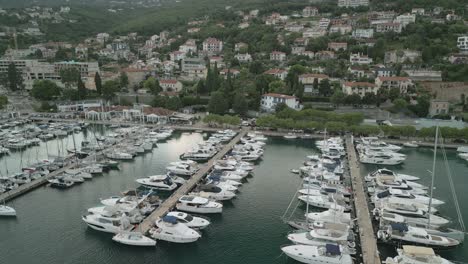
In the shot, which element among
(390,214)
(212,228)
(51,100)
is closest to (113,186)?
(212,228)

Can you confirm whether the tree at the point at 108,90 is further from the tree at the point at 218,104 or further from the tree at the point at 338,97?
the tree at the point at 338,97

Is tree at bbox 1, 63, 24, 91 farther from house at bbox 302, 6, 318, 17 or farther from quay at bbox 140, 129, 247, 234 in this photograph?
house at bbox 302, 6, 318, 17

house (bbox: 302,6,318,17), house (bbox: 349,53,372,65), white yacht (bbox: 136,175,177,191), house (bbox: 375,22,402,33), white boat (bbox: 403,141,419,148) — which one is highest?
house (bbox: 302,6,318,17)

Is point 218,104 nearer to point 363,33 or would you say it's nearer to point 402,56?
point 402,56

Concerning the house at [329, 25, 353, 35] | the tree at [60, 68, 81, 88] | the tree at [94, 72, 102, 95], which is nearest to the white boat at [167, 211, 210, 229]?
the tree at [94, 72, 102, 95]

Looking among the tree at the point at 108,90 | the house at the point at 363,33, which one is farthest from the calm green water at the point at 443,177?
the house at the point at 363,33

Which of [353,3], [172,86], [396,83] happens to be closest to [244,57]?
[172,86]
